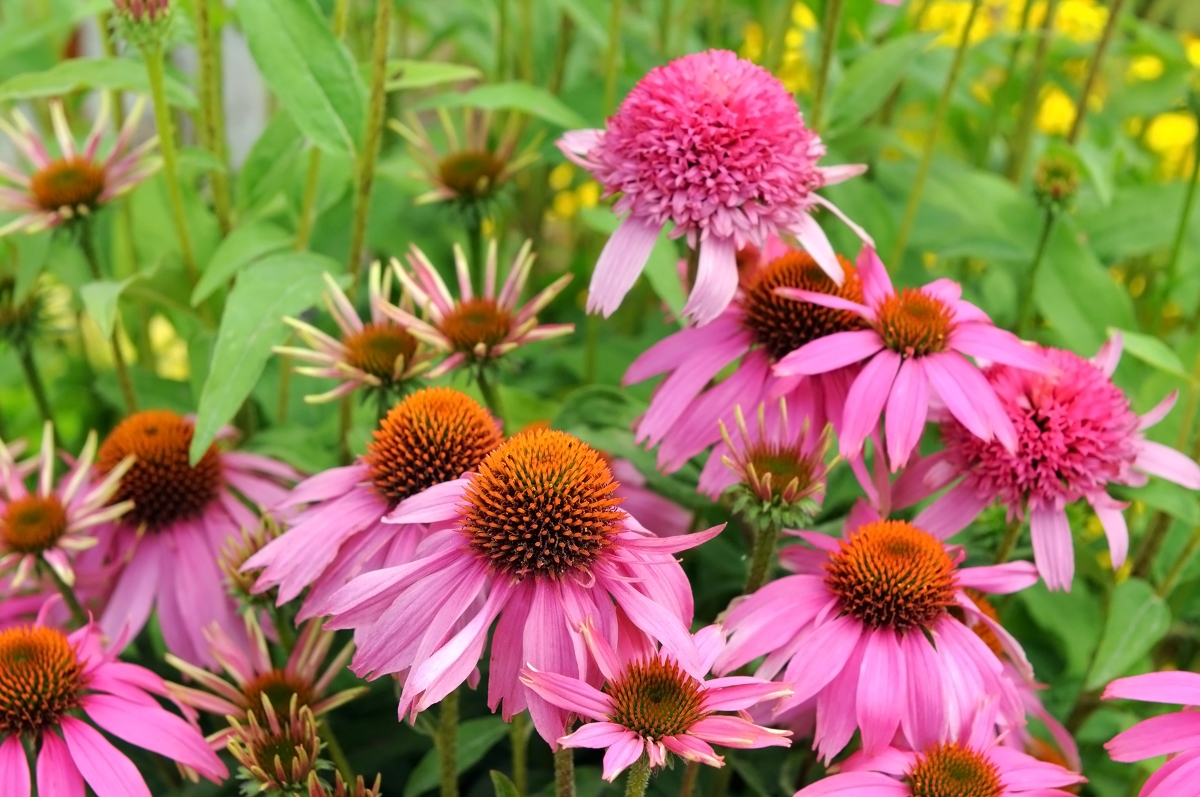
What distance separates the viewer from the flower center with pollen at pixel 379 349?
0.81m

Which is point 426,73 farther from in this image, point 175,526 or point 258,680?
point 258,680

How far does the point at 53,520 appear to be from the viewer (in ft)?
2.76

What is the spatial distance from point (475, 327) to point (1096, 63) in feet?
2.76

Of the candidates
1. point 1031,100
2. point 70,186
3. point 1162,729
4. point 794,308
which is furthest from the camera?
point 1031,100

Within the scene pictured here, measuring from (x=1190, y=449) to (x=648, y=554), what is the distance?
0.71 metres

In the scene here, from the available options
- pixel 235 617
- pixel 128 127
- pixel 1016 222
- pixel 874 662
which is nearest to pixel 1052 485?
pixel 874 662

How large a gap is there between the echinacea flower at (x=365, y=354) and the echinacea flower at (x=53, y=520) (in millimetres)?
176

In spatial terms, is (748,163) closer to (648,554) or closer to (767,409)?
(767,409)

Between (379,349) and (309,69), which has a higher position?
(309,69)

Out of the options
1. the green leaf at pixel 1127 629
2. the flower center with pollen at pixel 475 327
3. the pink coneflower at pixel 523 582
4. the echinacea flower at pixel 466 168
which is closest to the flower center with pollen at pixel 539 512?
the pink coneflower at pixel 523 582

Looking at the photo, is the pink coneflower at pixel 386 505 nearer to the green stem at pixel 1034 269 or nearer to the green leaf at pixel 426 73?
the green leaf at pixel 426 73

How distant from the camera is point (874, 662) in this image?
2.15 feet

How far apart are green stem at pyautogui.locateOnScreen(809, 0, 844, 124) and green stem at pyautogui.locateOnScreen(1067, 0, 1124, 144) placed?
0.39 meters

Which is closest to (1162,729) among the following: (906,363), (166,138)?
(906,363)
